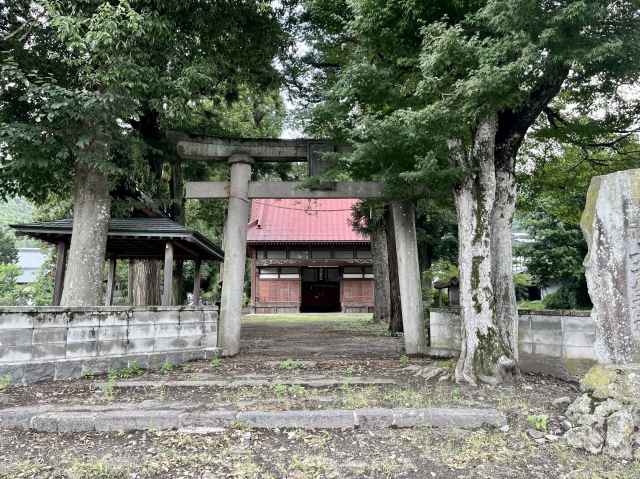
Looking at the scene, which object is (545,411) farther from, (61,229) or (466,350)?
(61,229)

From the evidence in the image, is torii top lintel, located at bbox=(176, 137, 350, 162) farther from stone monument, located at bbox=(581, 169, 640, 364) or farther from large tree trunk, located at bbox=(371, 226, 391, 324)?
large tree trunk, located at bbox=(371, 226, 391, 324)

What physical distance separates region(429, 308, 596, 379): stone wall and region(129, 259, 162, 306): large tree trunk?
10.6 metres

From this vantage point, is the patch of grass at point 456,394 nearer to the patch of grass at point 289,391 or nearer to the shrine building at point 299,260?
the patch of grass at point 289,391

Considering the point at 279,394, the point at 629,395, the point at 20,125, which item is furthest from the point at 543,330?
the point at 20,125

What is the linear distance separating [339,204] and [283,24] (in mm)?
18325

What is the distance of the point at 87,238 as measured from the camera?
26.1 ft

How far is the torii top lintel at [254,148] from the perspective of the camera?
920 centimetres

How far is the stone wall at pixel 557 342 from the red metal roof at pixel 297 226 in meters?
16.8

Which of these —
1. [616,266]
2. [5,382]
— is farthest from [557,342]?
[5,382]

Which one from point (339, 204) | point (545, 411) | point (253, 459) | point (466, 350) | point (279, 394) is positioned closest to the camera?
point (253, 459)

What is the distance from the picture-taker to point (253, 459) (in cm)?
364

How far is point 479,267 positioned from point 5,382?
22.2ft

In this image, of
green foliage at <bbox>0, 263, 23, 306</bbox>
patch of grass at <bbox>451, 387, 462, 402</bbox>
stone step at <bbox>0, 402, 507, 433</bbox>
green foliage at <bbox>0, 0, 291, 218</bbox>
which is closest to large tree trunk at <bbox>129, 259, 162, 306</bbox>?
green foliage at <bbox>0, 0, 291, 218</bbox>

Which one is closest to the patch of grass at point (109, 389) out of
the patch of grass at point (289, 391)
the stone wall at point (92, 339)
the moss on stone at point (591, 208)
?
the stone wall at point (92, 339)
